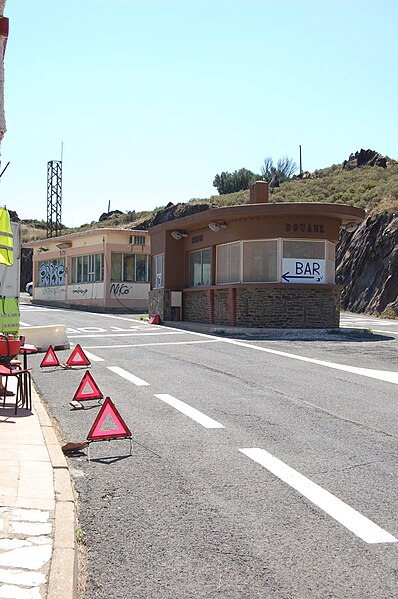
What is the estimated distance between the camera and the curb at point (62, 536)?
149 inches

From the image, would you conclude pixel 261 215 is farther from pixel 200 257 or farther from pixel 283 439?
pixel 283 439

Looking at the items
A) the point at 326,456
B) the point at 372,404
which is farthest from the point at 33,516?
the point at 372,404


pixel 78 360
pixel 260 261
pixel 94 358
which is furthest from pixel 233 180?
pixel 78 360

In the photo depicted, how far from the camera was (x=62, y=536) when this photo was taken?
4504 millimetres

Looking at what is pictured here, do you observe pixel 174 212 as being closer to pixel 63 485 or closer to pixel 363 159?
pixel 363 159

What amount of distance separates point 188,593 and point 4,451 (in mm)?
3336

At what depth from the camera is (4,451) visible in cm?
685

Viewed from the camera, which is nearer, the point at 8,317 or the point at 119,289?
the point at 8,317

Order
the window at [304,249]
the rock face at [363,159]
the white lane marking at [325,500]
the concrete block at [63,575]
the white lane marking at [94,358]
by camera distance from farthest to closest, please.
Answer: the rock face at [363,159] < the window at [304,249] < the white lane marking at [94,358] < the white lane marking at [325,500] < the concrete block at [63,575]

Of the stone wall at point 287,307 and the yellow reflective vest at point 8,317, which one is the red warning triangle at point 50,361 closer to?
the yellow reflective vest at point 8,317

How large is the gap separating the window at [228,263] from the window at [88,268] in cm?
1717

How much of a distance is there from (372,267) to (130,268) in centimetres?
1380

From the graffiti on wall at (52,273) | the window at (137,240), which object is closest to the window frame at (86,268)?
the graffiti on wall at (52,273)

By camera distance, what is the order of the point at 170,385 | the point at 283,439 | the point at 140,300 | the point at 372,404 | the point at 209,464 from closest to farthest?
the point at 209,464, the point at 283,439, the point at 372,404, the point at 170,385, the point at 140,300
